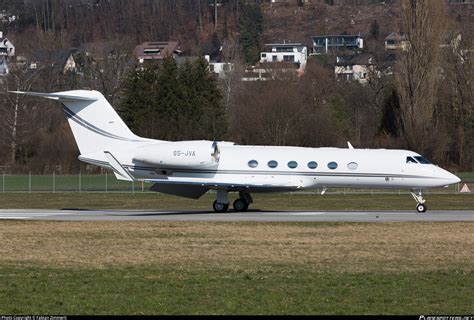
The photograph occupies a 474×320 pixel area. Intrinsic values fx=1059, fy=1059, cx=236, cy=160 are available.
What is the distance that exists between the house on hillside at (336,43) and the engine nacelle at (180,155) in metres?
134

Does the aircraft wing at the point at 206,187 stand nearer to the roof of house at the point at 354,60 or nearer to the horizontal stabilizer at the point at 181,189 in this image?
the horizontal stabilizer at the point at 181,189

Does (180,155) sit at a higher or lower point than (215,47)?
lower

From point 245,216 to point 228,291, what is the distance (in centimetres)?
1682

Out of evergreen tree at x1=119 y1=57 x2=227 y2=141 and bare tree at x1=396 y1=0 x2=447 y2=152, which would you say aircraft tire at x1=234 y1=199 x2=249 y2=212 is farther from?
bare tree at x1=396 y1=0 x2=447 y2=152

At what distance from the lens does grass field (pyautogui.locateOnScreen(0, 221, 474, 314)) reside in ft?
54.9

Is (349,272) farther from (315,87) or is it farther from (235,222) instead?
(315,87)

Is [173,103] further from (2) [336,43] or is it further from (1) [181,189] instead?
(2) [336,43]

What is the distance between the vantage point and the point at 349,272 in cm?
2055

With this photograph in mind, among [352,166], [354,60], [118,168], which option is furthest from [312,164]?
[354,60]

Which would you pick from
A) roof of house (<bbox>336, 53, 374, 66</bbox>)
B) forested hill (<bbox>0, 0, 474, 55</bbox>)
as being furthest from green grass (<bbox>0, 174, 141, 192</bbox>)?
forested hill (<bbox>0, 0, 474, 55</bbox>)

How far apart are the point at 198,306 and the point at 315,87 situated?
73.2 meters

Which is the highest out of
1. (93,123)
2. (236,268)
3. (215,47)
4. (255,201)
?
(215,47)

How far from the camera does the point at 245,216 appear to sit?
114 ft

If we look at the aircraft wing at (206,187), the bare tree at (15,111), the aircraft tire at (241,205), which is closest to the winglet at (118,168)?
the aircraft wing at (206,187)
